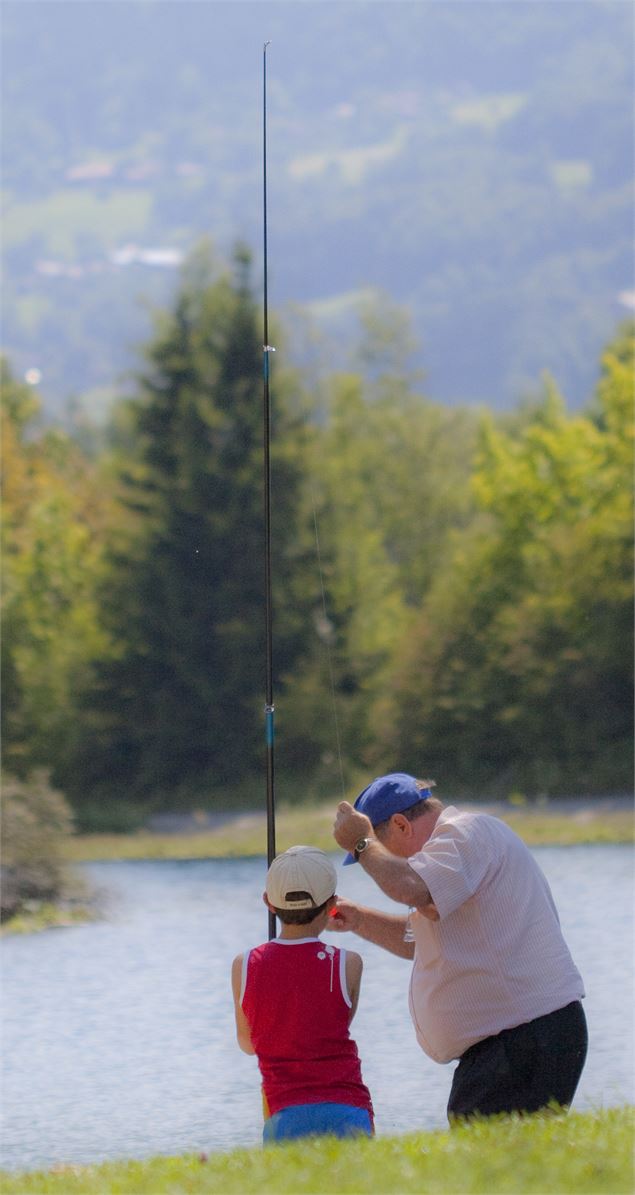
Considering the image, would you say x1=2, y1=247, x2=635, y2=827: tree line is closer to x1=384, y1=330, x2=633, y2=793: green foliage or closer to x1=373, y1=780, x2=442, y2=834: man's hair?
x1=384, y1=330, x2=633, y2=793: green foliage

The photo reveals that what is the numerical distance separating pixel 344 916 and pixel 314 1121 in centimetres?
53

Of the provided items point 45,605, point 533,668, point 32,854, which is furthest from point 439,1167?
point 45,605

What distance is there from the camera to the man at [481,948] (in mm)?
3965

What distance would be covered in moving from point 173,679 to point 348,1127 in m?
30.8

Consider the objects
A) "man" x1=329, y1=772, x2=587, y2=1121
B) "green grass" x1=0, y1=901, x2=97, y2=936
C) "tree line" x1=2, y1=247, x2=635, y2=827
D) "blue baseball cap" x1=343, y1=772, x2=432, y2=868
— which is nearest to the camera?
"man" x1=329, y1=772, x2=587, y2=1121

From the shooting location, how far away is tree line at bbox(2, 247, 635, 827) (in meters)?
33.2

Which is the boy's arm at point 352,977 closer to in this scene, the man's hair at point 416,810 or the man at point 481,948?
the man at point 481,948

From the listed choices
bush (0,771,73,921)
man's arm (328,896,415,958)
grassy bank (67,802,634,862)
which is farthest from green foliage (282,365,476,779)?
man's arm (328,896,415,958)

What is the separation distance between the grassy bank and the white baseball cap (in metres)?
24.1

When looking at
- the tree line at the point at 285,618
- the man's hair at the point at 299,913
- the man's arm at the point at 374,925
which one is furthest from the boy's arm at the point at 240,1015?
the tree line at the point at 285,618

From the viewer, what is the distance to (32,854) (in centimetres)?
1680

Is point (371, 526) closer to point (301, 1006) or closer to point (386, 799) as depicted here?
point (386, 799)

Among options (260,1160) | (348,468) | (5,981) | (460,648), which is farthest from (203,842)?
(260,1160)

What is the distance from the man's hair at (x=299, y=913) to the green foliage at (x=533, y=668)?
A: 2875cm
